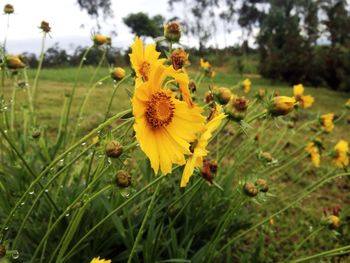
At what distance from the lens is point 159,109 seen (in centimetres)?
74

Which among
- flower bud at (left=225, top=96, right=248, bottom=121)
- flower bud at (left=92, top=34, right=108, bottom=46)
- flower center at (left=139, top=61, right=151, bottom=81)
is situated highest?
flower bud at (left=92, top=34, right=108, bottom=46)

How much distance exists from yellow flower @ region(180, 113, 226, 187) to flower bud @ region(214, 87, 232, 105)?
16 cm

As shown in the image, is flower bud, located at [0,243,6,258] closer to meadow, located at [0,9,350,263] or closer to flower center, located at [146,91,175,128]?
meadow, located at [0,9,350,263]

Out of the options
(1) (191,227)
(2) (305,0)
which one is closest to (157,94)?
(1) (191,227)

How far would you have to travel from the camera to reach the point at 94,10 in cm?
2484

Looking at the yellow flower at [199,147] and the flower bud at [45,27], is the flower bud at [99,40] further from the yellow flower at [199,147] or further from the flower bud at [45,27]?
the yellow flower at [199,147]

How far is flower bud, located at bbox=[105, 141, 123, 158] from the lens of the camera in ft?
2.47

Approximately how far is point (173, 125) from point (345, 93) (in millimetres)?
9288

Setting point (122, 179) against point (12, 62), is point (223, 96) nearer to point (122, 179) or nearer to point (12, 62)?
point (122, 179)

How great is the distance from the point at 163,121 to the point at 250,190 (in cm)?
39

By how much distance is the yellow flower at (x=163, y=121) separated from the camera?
0.70 meters

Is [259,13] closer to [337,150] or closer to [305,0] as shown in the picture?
[305,0]

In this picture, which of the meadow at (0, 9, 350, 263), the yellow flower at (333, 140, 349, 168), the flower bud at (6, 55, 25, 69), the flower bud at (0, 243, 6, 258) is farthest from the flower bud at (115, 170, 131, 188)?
the yellow flower at (333, 140, 349, 168)

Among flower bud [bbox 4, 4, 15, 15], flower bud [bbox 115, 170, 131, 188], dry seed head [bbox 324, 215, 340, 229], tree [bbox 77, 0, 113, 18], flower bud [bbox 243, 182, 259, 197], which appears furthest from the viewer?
tree [bbox 77, 0, 113, 18]
